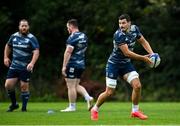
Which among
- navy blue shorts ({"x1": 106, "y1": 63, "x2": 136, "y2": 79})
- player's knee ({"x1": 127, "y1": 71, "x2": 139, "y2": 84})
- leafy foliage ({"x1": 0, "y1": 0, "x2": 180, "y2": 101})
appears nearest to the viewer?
player's knee ({"x1": 127, "y1": 71, "x2": 139, "y2": 84})

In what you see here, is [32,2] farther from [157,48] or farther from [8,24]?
[157,48]

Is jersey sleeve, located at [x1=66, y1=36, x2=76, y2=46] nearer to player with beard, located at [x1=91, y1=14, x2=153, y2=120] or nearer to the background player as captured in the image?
the background player

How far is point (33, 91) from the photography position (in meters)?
31.4

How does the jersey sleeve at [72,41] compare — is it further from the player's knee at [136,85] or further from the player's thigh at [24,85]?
the player's knee at [136,85]

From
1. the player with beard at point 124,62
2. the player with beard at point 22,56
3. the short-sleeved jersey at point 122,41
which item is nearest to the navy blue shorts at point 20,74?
the player with beard at point 22,56

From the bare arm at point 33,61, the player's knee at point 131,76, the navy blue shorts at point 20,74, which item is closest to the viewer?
the player's knee at point 131,76

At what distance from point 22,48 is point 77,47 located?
132 cm

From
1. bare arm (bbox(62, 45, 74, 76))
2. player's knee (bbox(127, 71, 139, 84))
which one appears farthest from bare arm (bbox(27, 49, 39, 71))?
player's knee (bbox(127, 71, 139, 84))

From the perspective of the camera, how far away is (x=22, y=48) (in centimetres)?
1695

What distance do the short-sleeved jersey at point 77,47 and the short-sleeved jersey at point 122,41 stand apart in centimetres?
337

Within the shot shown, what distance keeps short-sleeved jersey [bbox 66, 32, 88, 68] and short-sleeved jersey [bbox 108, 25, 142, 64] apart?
3.37m

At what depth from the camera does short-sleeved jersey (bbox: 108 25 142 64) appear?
13461 mm

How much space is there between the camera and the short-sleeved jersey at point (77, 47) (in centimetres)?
1722

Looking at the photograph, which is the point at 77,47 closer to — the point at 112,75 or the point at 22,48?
the point at 22,48
